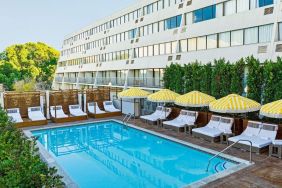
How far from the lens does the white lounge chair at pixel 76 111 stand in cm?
2292

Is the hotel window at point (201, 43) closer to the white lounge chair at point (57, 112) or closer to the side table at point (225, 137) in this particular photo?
the side table at point (225, 137)

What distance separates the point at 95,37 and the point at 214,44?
28.8 meters

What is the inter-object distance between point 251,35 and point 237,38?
1.27 metres

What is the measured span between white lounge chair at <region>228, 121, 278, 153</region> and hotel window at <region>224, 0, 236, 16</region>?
12.1 m

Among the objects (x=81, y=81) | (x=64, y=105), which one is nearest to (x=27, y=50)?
(x=81, y=81)

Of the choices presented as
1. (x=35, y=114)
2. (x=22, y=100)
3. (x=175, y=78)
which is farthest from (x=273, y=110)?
(x=22, y=100)

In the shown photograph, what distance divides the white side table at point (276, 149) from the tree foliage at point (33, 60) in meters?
59.2

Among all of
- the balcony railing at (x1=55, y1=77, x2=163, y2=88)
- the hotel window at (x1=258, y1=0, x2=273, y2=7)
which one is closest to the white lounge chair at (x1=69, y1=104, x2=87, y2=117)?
the balcony railing at (x1=55, y1=77, x2=163, y2=88)

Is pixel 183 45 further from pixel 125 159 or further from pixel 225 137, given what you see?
pixel 125 159

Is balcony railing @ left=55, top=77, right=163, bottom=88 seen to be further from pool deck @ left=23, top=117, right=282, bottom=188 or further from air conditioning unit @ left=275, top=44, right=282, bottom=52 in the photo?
pool deck @ left=23, top=117, right=282, bottom=188

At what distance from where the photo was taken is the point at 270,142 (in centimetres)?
1330

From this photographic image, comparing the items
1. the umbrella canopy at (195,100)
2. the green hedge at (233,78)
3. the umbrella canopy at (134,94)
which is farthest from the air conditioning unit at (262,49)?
the umbrella canopy at (134,94)

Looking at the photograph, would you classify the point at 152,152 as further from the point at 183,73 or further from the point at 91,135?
the point at 183,73

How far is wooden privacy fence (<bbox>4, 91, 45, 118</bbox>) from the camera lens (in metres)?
21.4
